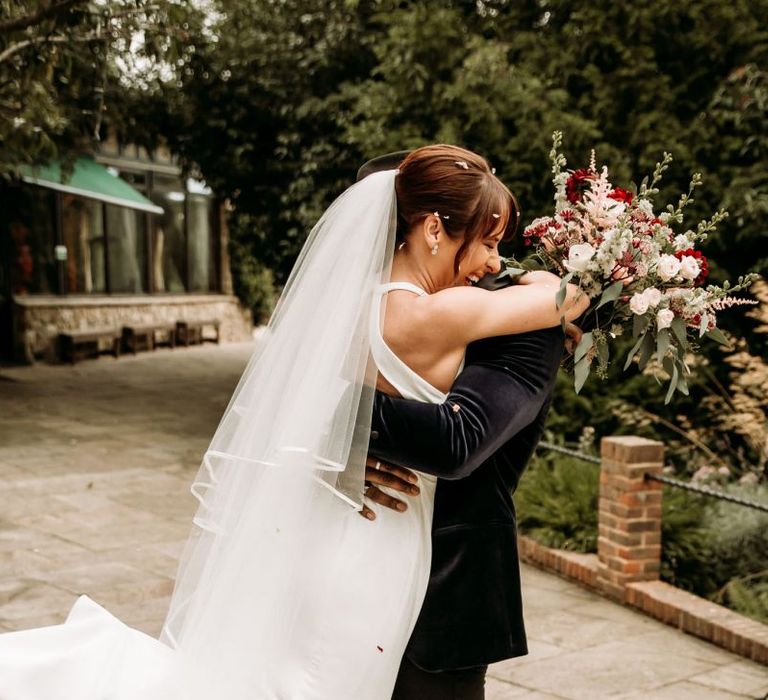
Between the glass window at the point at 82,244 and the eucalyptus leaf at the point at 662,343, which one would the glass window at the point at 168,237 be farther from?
the eucalyptus leaf at the point at 662,343

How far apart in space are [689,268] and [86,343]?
15.4 metres

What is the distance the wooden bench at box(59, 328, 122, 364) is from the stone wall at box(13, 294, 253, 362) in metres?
0.23

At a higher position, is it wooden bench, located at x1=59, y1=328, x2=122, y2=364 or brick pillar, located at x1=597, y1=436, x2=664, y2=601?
brick pillar, located at x1=597, y1=436, x2=664, y2=601

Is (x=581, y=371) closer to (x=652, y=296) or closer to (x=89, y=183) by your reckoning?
(x=652, y=296)

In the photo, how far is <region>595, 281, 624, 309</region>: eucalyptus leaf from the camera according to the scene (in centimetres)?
199

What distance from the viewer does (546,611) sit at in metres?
5.00

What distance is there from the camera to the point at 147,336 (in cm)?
1786

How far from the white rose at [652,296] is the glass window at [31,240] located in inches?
597

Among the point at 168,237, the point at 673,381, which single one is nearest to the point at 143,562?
the point at 673,381

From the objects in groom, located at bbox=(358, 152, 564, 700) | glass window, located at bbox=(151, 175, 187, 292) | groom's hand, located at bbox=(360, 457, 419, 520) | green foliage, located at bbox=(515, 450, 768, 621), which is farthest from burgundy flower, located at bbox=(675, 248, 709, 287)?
glass window, located at bbox=(151, 175, 187, 292)

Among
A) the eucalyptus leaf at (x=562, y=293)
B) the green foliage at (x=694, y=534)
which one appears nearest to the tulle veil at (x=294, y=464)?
the eucalyptus leaf at (x=562, y=293)

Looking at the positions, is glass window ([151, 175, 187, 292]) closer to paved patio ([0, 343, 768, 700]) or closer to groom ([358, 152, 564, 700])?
paved patio ([0, 343, 768, 700])

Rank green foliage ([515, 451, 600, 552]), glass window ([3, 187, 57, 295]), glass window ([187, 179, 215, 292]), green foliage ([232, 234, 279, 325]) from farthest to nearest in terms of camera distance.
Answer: green foliage ([232, 234, 279, 325])
glass window ([187, 179, 215, 292])
glass window ([3, 187, 57, 295])
green foliage ([515, 451, 600, 552])

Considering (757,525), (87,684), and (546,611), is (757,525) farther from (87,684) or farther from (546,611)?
(87,684)
